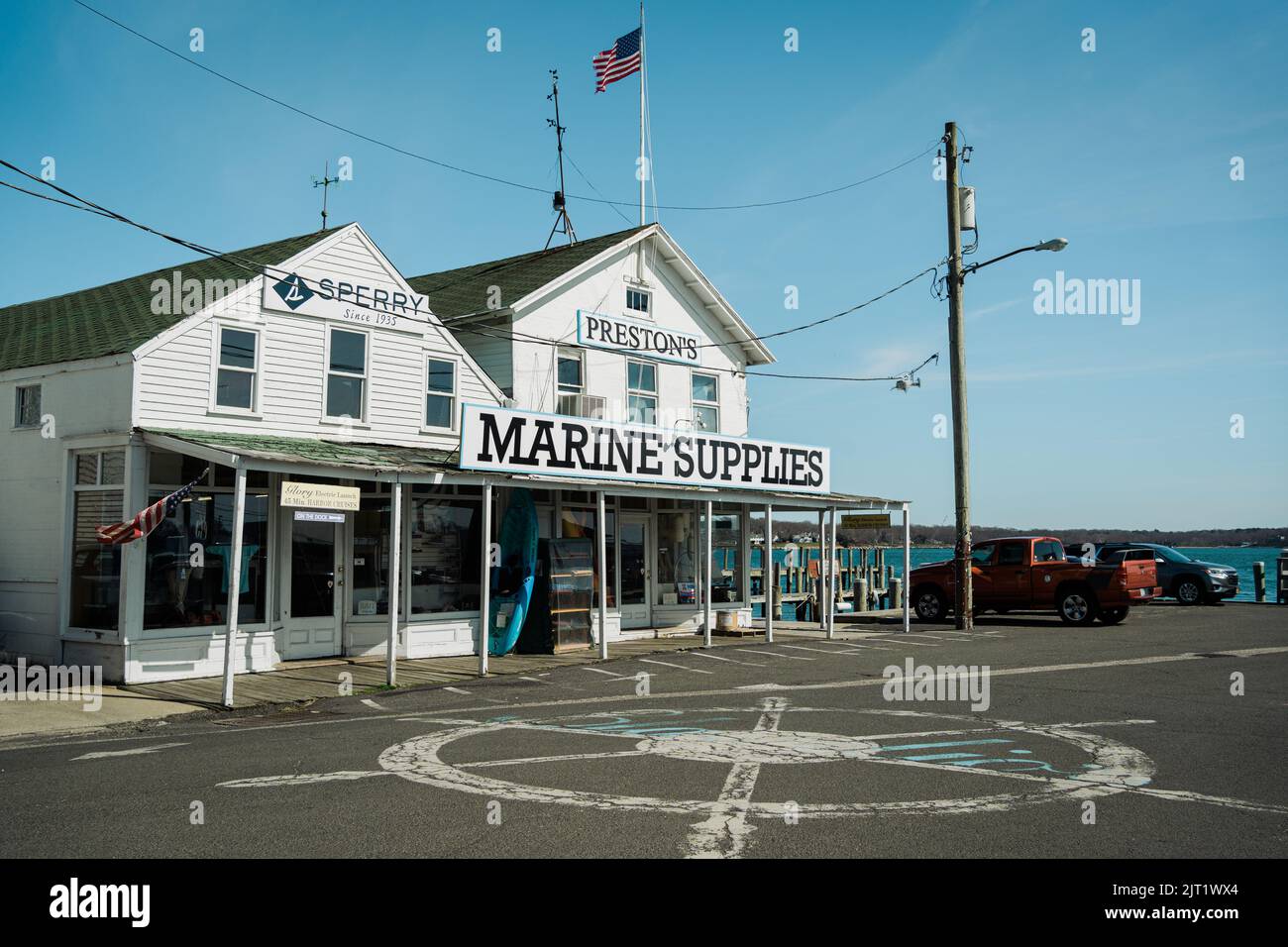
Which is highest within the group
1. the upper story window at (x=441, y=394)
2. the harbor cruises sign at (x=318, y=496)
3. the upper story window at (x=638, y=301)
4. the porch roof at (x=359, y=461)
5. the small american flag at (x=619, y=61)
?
the small american flag at (x=619, y=61)

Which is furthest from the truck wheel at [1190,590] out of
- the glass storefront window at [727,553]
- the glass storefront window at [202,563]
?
the glass storefront window at [202,563]

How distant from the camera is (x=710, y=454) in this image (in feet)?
68.5

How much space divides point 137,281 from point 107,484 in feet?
20.4

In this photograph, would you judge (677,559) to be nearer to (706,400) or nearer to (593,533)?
(593,533)

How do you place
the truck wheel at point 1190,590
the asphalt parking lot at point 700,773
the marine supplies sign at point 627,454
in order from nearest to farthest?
A: the asphalt parking lot at point 700,773 → the marine supplies sign at point 627,454 → the truck wheel at point 1190,590

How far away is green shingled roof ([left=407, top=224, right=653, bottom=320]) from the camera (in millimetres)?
21888

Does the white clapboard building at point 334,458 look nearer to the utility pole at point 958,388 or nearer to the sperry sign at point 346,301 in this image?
the sperry sign at point 346,301

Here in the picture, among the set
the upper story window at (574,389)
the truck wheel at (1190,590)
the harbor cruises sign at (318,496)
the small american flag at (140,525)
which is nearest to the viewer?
the small american flag at (140,525)

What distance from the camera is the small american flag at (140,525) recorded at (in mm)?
13266

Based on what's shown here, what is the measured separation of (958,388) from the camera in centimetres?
2386

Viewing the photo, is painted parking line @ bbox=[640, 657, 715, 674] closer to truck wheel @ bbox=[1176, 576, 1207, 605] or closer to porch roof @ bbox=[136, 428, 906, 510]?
A: porch roof @ bbox=[136, 428, 906, 510]

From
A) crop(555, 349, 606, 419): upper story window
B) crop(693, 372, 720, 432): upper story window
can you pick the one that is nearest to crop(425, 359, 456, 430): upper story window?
crop(555, 349, 606, 419): upper story window

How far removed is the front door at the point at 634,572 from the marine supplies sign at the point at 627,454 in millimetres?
2436

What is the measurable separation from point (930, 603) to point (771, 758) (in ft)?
63.7
